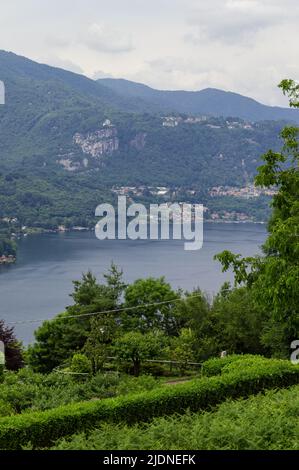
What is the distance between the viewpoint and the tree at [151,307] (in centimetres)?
2600

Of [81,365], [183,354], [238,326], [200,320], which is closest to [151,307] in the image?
[200,320]

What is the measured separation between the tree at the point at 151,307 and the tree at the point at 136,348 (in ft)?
20.4

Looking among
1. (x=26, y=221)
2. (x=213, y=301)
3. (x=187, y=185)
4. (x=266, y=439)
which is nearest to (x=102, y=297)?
(x=213, y=301)

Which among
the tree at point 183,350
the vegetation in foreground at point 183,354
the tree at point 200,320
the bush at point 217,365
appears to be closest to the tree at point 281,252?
the vegetation in foreground at point 183,354

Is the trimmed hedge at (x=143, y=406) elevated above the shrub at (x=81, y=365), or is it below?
above

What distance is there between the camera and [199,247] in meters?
93.1

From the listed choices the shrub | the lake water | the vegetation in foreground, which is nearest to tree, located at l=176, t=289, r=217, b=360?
the vegetation in foreground

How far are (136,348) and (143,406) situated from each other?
9.09 metres

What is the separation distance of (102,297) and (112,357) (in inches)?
201

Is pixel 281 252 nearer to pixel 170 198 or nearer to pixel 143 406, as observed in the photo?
pixel 143 406

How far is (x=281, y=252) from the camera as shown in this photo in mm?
7875

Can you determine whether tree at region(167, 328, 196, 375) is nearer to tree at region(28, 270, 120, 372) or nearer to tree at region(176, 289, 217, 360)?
tree at region(176, 289, 217, 360)

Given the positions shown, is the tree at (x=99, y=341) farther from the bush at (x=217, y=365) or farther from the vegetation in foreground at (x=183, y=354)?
the bush at (x=217, y=365)

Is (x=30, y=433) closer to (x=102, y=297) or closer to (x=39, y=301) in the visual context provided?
(x=102, y=297)
